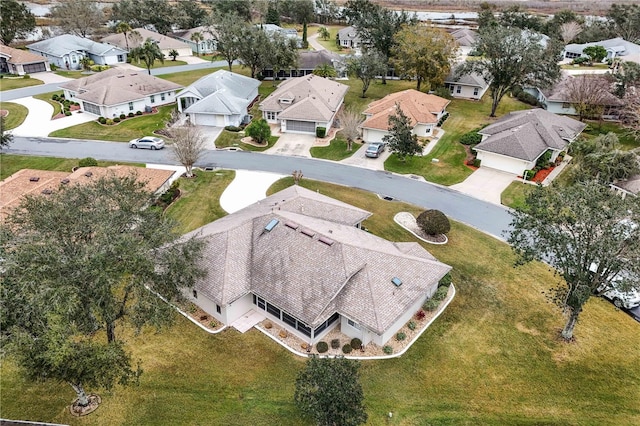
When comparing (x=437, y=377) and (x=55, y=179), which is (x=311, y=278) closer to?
(x=437, y=377)

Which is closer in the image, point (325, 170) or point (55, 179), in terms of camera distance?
point (55, 179)

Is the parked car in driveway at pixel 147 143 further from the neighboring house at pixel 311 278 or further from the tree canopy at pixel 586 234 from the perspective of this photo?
the tree canopy at pixel 586 234

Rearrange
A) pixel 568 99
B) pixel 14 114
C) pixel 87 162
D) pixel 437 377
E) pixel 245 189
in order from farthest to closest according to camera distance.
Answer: pixel 568 99 < pixel 14 114 < pixel 87 162 < pixel 245 189 < pixel 437 377

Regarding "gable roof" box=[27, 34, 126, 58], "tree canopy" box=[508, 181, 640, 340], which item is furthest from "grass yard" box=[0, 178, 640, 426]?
"gable roof" box=[27, 34, 126, 58]

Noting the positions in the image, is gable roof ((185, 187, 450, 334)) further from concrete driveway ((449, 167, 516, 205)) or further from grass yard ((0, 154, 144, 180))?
grass yard ((0, 154, 144, 180))

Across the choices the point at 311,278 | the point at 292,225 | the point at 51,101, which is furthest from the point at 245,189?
the point at 51,101

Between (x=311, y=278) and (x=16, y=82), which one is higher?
(x=311, y=278)

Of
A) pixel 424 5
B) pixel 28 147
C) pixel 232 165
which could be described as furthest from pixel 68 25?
pixel 424 5
